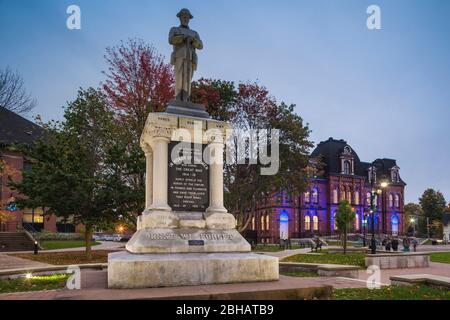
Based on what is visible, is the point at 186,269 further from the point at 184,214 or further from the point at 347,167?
the point at 347,167

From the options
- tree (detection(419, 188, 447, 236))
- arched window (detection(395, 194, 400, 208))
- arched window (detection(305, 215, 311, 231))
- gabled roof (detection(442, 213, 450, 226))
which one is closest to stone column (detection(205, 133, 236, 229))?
arched window (detection(305, 215, 311, 231))

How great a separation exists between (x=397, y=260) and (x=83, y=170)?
→ 18.6 m

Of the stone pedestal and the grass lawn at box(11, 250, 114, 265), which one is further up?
the stone pedestal

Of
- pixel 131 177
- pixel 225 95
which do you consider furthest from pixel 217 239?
pixel 225 95

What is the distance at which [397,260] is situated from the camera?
2031 cm

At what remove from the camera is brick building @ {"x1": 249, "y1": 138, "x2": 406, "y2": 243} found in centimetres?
6284

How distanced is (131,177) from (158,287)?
742 inches

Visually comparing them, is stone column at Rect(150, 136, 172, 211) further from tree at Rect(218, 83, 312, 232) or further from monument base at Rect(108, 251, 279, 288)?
tree at Rect(218, 83, 312, 232)

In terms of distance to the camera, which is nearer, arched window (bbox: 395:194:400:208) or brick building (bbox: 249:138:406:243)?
brick building (bbox: 249:138:406:243)

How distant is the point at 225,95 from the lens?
30641 millimetres

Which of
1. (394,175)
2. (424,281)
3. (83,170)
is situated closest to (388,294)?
(424,281)

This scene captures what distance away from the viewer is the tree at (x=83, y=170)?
22.3m

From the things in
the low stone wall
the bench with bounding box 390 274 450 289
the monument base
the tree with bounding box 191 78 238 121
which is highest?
the tree with bounding box 191 78 238 121
